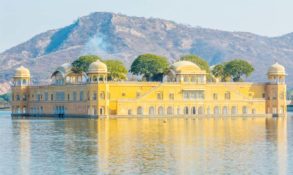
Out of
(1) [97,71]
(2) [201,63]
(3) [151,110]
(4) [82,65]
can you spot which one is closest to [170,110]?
(3) [151,110]

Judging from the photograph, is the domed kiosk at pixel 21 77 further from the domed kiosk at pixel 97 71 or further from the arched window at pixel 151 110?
the arched window at pixel 151 110

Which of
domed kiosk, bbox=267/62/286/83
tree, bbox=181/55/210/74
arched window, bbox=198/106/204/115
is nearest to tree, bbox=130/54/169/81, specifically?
tree, bbox=181/55/210/74

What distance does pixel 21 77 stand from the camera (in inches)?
5039

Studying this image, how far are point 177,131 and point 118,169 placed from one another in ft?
99.7

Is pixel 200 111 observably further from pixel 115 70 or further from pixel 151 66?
pixel 115 70

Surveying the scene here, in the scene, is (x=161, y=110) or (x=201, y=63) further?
(x=201, y=63)

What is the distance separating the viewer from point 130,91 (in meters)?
115

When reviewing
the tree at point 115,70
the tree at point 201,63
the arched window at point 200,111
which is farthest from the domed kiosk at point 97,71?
the tree at point 201,63

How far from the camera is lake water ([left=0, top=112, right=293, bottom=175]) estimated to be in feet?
140

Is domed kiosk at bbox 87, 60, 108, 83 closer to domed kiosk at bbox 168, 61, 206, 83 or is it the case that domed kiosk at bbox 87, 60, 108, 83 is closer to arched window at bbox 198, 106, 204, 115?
domed kiosk at bbox 168, 61, 206, 83

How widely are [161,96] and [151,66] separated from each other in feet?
42.9

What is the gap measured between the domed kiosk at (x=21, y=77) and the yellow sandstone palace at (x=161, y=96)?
0.24 meters

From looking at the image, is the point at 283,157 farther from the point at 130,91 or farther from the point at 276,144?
the point at 130,91

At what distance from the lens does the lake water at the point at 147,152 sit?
42812 mm
